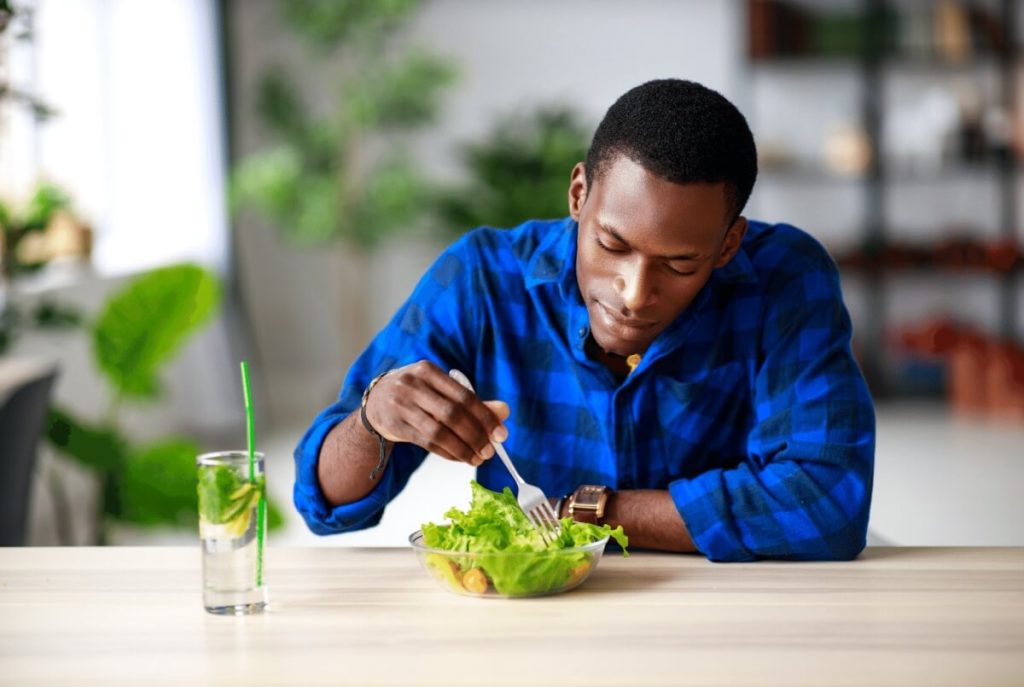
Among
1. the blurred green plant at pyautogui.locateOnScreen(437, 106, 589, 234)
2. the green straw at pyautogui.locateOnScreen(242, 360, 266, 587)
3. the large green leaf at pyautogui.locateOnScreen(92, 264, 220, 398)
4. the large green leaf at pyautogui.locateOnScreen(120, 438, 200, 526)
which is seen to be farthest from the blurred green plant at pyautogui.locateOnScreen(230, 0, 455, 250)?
the green straw at pyautogui.locateOnScreen(242, 360, 266, 587)

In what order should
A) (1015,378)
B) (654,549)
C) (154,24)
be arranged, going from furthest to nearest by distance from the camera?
(1015,378)
(154,24)
(654,549)

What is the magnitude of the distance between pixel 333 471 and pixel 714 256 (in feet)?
1.72

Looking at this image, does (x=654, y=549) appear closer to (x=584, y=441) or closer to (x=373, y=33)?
(x=584, y=441)

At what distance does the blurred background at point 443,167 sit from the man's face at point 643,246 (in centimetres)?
303

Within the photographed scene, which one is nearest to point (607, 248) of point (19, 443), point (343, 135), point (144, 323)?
point (19, 443)

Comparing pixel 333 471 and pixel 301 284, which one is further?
pixel 301 284

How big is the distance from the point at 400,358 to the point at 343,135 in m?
4.72

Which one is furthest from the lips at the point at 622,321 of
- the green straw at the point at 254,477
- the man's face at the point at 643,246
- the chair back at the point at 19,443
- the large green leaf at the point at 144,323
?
the large green leaf at the point at 144,323

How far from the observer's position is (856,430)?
153cm

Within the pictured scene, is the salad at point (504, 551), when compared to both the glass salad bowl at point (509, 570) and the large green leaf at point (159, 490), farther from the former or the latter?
the large green leaf at point (159, 490)

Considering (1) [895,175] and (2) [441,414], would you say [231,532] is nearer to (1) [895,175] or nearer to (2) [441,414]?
(2) [441,414]

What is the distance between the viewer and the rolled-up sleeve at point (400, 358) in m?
1.53

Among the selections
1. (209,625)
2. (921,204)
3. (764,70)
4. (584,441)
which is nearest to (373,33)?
(764,70)

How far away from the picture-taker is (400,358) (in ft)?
5.37
